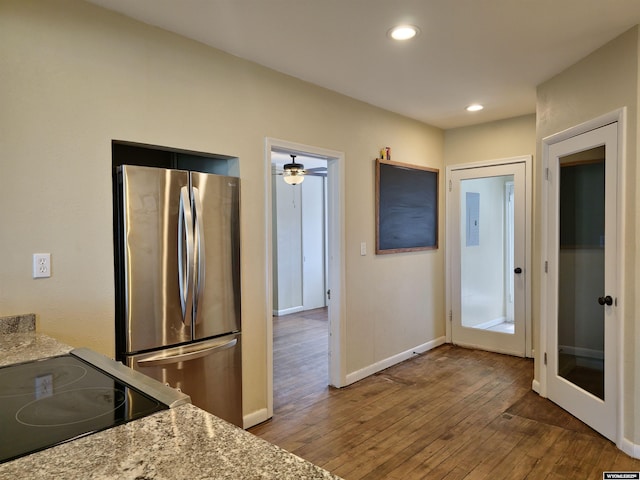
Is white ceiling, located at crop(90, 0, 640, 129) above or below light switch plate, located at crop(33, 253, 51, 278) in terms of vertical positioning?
above

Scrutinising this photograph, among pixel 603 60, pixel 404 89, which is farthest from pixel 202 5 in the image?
pixel 603 60

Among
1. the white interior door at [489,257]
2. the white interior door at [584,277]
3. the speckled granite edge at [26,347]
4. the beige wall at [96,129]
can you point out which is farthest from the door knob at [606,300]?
the speckled granite edge at [26,347]

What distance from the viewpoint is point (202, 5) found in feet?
7.34

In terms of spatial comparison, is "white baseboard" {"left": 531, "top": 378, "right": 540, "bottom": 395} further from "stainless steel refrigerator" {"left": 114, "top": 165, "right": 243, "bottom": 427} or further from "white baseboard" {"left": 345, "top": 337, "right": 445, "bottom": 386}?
"stainless steel refrigerator" {"left": 114, "top": 165, "right": 243, "bottom": 427}

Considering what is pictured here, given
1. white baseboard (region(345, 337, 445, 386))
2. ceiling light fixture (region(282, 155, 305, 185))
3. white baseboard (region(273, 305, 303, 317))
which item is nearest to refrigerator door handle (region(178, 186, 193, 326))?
white baseboard (region(345, 337, 445, 386))

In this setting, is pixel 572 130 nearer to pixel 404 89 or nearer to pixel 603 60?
pixel 603 60

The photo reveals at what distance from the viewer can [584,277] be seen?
306 centimetres

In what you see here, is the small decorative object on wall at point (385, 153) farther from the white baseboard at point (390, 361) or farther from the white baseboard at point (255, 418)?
the white baseboard at point (255, 418)

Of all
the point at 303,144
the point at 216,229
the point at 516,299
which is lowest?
the point at 516,299

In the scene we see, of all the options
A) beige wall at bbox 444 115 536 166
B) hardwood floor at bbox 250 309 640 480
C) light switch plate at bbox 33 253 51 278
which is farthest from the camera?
beige wall at bbox 444 115 536 166

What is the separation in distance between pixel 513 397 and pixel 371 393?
1.16 meters

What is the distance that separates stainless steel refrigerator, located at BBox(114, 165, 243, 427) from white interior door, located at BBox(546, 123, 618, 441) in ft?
7.85

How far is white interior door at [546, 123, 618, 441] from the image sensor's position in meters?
2.73

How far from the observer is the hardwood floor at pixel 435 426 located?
8.13 ft
